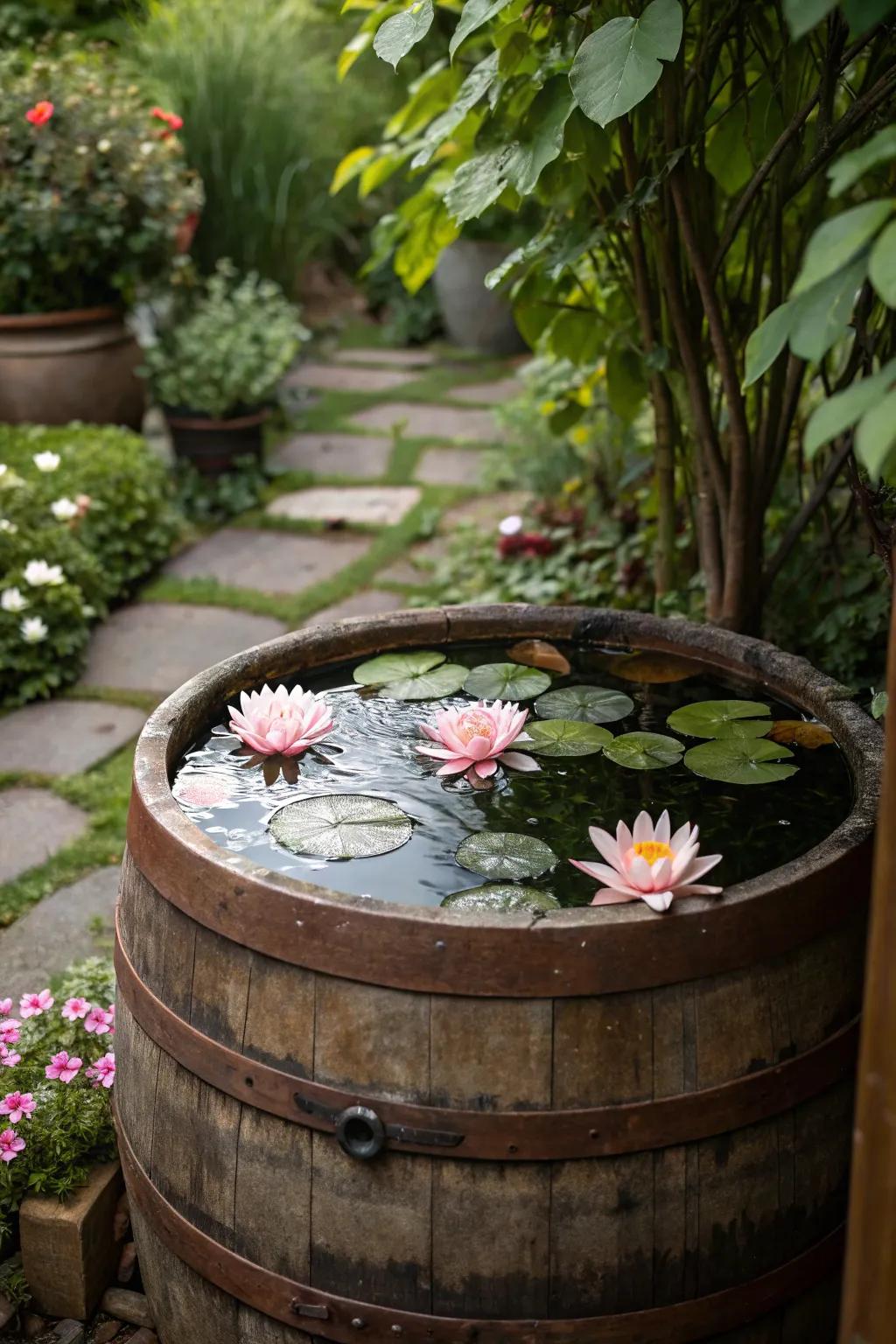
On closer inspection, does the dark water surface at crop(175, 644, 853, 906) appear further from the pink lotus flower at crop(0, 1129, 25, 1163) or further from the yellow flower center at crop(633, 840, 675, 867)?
the pink lotus flower at crop(0, 1129, 25, 1163)

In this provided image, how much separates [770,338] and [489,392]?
4911 millimetres

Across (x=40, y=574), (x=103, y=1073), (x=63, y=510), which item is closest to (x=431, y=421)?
(x=63, y=510)

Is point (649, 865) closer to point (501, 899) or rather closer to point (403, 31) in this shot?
point (501, 899)

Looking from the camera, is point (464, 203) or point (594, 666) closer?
point (464, 203)

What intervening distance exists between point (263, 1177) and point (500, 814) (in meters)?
0.46

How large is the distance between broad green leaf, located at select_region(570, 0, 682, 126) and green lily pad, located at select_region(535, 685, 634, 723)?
0.75m

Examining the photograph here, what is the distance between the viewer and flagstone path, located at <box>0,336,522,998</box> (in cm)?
253

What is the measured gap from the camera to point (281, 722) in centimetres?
158

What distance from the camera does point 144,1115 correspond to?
4.70 feet

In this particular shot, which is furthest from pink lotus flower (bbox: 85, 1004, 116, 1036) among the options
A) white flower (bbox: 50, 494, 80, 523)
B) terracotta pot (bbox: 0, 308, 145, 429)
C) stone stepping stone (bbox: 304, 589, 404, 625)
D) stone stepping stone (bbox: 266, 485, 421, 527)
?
terracotta pot (bbox: 0, 308, 145, 429)

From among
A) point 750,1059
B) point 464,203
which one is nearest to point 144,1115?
point 750,1059

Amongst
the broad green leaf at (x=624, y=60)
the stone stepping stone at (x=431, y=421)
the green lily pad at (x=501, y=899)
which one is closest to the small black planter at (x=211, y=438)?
the stone stepping stone at (x=431, y=421)

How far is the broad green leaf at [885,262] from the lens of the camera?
2.68ft

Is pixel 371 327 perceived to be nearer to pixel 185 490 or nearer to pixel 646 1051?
pixel 185 490
